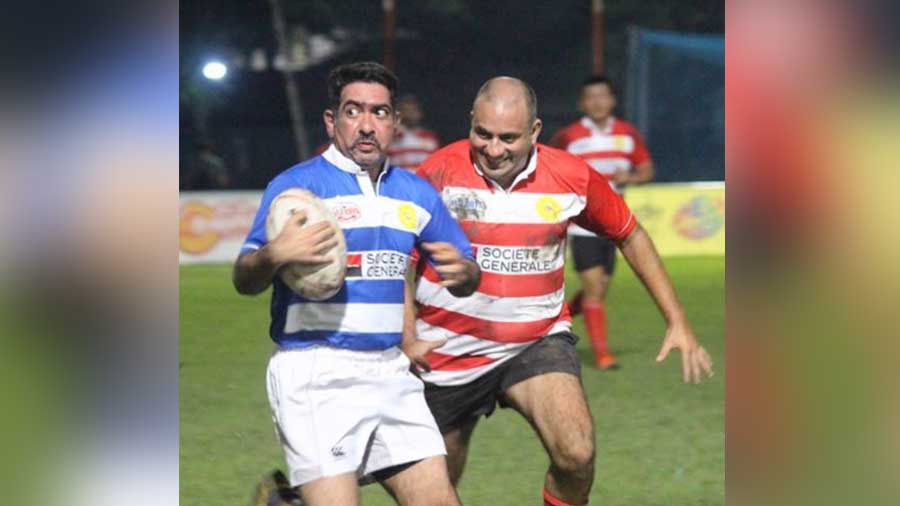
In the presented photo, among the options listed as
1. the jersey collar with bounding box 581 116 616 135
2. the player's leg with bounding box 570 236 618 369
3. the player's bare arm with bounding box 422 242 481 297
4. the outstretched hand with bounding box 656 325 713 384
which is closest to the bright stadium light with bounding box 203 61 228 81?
the jersey collar with bounding box 581 116 616 135

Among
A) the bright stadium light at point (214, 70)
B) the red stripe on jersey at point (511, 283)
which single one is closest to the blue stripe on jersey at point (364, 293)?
the red stripe on jersey at point (511, 283)

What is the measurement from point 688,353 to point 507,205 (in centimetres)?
89

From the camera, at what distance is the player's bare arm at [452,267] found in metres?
4.75

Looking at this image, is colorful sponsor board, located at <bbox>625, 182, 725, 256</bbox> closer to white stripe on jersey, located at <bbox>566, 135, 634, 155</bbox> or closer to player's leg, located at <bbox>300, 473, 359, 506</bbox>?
white stripe on jersey, located at <bbox>566, 135, 634, 155</bbox>

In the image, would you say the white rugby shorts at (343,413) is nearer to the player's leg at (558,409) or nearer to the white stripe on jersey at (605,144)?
the player's leg at (558,409)

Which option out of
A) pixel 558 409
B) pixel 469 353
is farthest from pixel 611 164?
pixel 558 409

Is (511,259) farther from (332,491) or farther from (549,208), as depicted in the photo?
(332,491)

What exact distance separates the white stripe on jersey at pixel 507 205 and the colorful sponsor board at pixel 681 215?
1506 cm

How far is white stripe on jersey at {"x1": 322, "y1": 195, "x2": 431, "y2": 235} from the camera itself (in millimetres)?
4730
